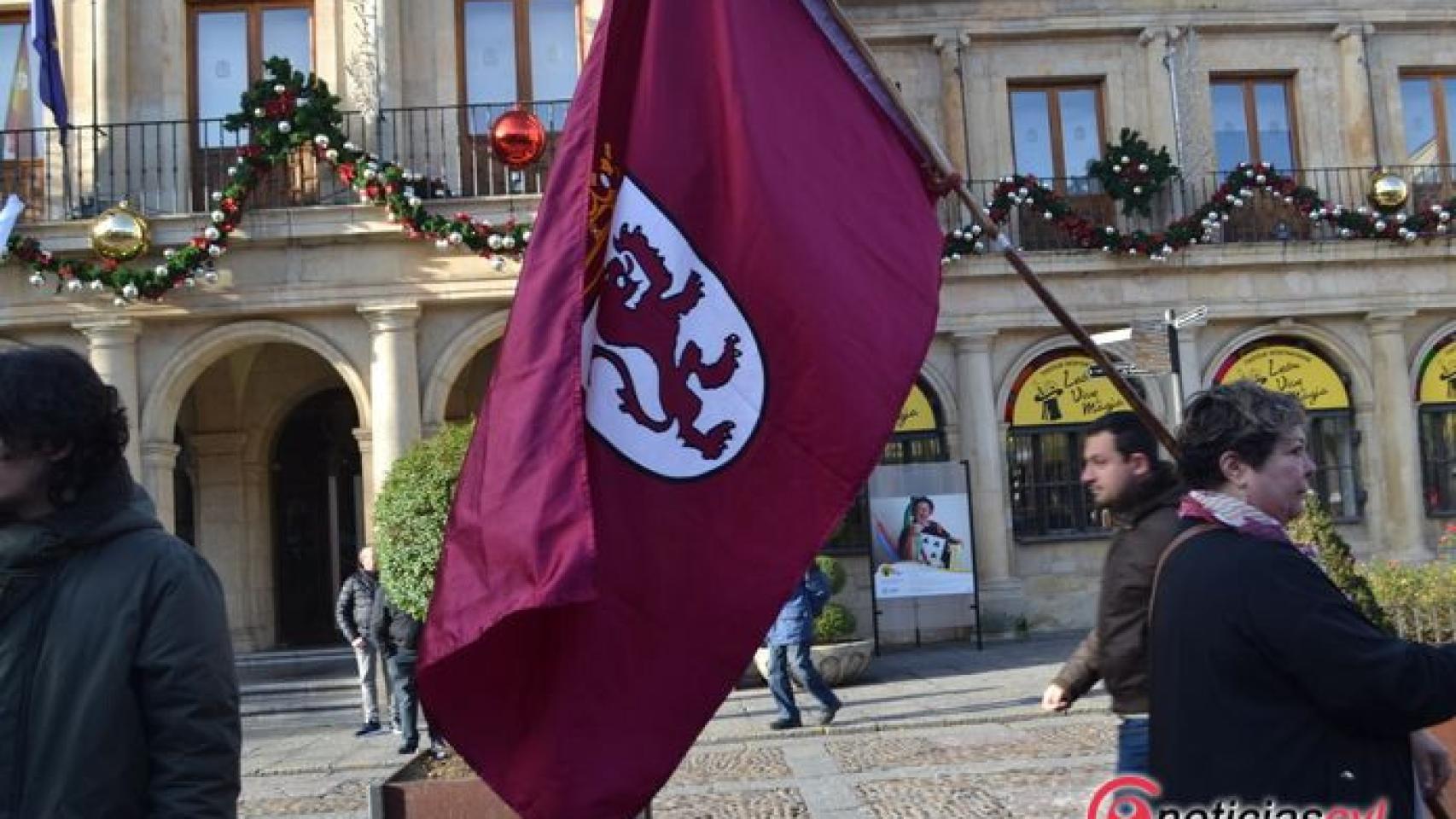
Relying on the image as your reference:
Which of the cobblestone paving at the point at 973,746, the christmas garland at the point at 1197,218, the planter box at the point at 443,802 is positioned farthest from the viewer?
the christmas garland at the point at 1197,218

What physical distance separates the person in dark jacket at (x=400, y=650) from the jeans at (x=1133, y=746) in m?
7.65

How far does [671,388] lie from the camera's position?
345 cm

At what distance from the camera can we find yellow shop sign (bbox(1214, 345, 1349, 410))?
61.2 feet

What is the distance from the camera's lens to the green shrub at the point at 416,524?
32.3ft

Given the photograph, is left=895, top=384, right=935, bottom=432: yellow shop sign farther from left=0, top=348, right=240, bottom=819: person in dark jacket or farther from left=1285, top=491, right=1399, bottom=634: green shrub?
left=0, top=348, right=240, bottom=819: person in dark jacket

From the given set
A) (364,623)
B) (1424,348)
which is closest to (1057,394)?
(1424,348)

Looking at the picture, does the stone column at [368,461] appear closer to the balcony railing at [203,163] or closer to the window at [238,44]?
the balcony railing at [203,163]

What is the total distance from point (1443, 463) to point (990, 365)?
7207 mm

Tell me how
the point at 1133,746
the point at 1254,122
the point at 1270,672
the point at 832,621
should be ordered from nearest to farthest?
the point at 1270,672
the point at 1133,746
the point at 832,621
the point at 1254,122

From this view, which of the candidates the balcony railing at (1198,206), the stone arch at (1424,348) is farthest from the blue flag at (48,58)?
the stone arch at (1424,348)

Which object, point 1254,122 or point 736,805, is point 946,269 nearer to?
point 1254,122

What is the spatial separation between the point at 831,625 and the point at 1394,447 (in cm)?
998

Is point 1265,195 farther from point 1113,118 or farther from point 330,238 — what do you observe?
point 330,238

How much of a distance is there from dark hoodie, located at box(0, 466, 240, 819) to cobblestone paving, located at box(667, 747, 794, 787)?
6.22m
